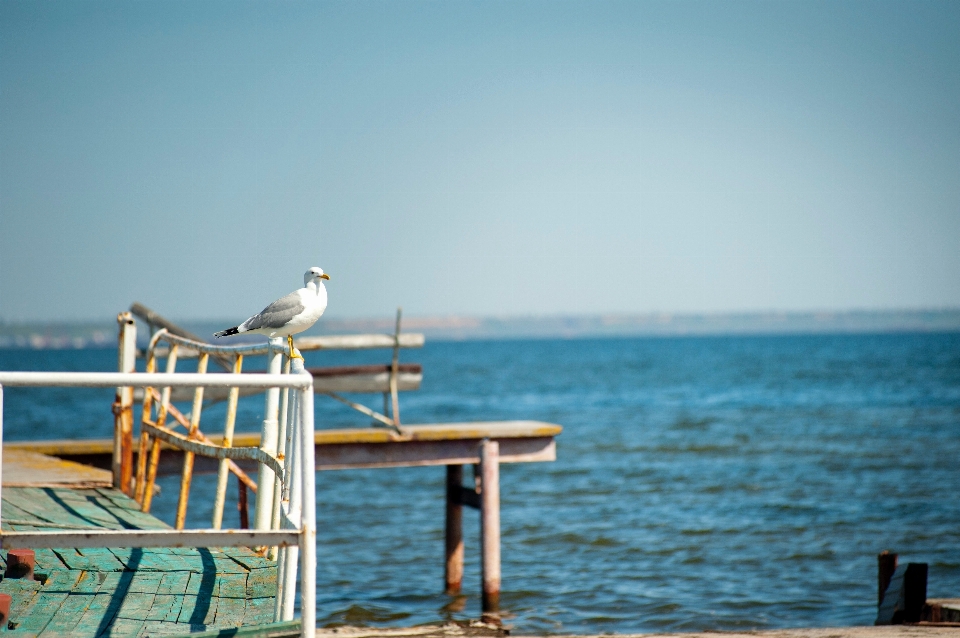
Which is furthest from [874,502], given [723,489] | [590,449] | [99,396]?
[99,396]

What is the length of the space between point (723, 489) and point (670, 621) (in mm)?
9574

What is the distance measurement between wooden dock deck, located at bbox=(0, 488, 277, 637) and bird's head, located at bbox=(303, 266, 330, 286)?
4.83 ft

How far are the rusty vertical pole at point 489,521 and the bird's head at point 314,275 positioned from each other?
5176 mm

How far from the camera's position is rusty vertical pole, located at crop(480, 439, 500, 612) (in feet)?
32.0

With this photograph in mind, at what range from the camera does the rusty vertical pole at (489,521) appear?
9.74 metres

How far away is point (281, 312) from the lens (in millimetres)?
4555

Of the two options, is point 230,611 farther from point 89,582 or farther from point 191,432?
point 191,432

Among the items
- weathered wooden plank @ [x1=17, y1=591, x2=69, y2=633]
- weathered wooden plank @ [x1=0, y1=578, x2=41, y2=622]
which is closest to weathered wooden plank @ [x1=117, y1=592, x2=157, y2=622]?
weathered wooden plank @ [x1=17, y1=591, x2=69, y2=633]

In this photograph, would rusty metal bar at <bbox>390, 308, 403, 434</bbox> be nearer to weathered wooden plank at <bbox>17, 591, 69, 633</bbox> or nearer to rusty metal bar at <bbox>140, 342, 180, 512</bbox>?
rusty metal bar at <bbox>140, 342, 180, 512</bbox>

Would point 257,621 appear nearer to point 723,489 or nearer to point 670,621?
point 670,621

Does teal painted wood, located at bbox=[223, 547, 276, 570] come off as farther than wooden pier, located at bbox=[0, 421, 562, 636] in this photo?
Yes

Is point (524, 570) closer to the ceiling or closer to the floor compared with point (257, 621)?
closer to the floor

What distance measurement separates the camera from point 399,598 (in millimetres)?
10391

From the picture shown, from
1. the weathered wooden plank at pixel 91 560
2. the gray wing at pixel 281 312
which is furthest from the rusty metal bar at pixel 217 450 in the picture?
the weathered wooden plank at pixel 91 560
